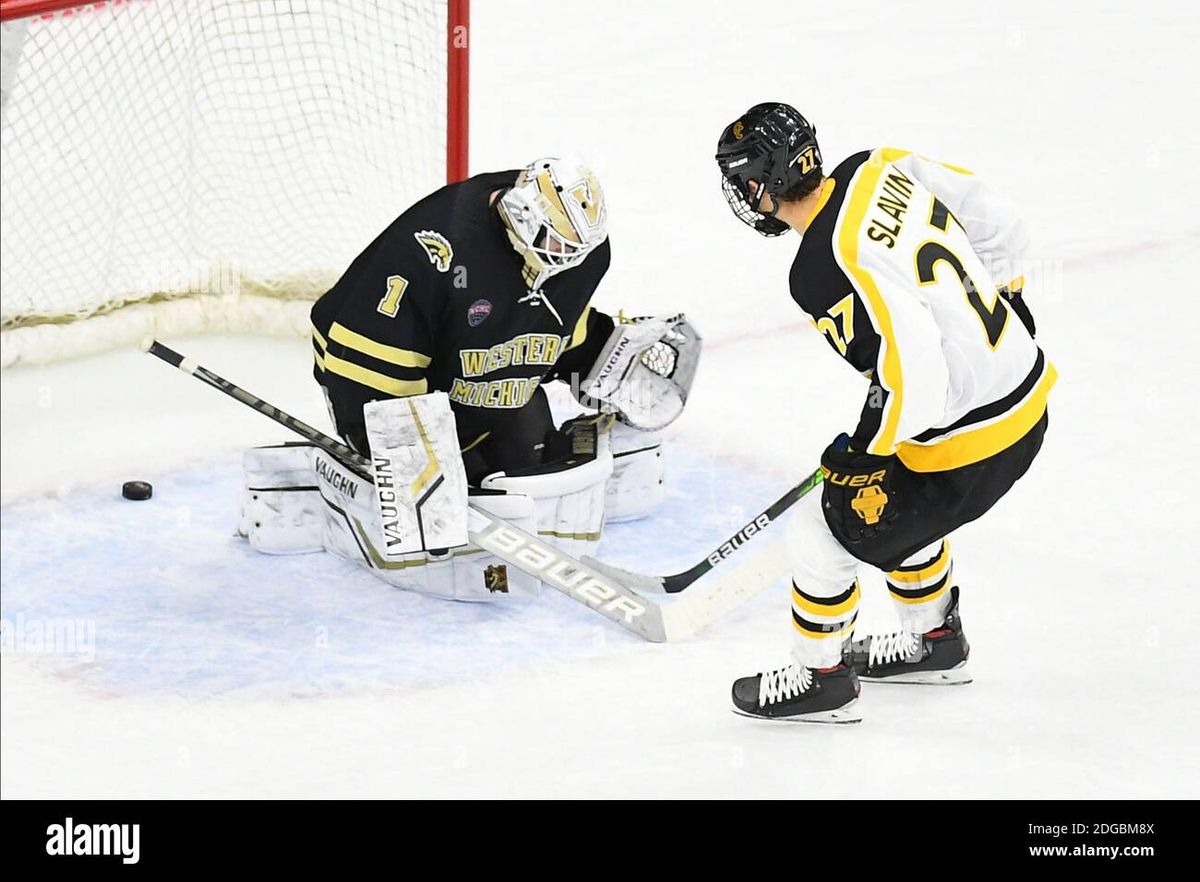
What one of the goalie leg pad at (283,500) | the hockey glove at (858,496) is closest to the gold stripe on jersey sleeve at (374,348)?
the goalie leg pad at (283,500)

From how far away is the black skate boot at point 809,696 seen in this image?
289 cm

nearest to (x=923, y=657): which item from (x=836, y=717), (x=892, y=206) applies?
(x=836, y=717)

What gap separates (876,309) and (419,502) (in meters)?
1.07

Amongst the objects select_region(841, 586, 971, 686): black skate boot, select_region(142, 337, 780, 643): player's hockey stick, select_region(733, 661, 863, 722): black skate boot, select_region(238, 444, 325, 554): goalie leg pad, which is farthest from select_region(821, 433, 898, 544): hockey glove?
select_region(238, 444, 325, 554): goalie leg pad

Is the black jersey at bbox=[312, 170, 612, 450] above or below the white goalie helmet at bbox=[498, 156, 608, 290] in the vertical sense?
below

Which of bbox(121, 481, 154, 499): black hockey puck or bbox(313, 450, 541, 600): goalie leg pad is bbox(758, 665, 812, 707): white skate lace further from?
bbox(121, 481, 154, 499): black hockey puck

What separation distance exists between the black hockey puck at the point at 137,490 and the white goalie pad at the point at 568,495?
3.08ft

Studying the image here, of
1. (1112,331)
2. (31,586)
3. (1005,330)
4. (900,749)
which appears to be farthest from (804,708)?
(1112,331)

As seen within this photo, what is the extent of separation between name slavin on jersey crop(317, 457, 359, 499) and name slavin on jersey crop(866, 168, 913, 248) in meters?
1.30

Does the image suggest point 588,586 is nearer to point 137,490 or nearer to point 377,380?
point 377,380

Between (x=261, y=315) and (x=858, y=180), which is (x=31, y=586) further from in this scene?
(x=858, y=180)

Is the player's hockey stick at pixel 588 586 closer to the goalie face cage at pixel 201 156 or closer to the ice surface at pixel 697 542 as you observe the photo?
the ice surface at pixel 697 542

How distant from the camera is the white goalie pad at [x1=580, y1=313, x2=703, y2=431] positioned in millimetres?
3648

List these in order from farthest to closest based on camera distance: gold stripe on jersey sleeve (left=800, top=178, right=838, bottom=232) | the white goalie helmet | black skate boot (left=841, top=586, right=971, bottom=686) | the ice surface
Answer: the white goalie helmet
black skate boot (left=841, top=586, right=971, bottom=686)
the ice surface
gold stripe on jersey sleeve (left=800, top=178, right=838, bottom=232)
